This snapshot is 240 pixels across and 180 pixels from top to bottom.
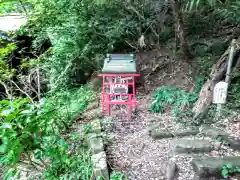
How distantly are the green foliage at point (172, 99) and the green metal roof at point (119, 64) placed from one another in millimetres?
642

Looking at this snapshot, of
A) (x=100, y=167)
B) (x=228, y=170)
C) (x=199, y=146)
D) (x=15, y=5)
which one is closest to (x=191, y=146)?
(x=199, y=146)

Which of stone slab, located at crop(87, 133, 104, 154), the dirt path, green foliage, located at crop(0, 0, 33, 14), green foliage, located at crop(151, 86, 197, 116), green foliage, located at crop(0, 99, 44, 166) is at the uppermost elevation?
green foliage, located at crop(0, 0, 33, 14)

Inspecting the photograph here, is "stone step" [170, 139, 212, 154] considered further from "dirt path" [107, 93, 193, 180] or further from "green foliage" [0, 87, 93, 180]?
"green foliage" [0, 87, 93, 180]

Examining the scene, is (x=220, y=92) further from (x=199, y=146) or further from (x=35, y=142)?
(x=35, y=142)

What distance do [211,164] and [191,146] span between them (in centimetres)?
32

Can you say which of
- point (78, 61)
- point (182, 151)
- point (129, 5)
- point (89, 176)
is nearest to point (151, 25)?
point (129, 5)

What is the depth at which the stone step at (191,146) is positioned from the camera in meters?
2.36

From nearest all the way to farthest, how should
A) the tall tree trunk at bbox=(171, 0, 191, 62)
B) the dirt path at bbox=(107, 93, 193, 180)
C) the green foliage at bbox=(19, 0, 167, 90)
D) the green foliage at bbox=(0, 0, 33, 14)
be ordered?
the dirt path at bbox=(107, 93, 193, 180), the tall tree trunk at bbox=(171, 0, 191, 62), the green foliage at bbox=(19, 0, 167, 90), the green foliage at bbox=(0, 0, 33, 14)

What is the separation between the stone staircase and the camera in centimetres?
205

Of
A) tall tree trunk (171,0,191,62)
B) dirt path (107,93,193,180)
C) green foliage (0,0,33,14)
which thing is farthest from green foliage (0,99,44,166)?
green foliage (0,0,33,14)

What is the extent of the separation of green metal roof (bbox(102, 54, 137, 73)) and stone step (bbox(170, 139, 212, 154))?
4.00ft

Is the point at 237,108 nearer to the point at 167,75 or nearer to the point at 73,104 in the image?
the point at 167,75

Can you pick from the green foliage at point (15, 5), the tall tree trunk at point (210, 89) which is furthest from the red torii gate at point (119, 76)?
the green foliage at point (15, 5)

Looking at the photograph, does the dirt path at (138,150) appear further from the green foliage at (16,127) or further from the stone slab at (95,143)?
the green foliage at (16,127)
